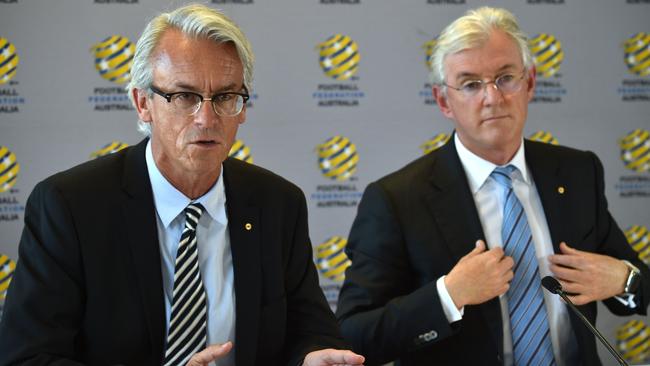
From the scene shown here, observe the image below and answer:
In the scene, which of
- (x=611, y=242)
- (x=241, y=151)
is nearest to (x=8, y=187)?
(x=241, y=151)

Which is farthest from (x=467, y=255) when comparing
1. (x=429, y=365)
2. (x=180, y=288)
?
(x=180, y=288)

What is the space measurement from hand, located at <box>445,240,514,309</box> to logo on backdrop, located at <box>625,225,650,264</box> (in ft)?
6.99

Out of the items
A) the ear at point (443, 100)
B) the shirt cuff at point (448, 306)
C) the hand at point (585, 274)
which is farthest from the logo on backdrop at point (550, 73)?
the shirt cuff at point (448, 306)

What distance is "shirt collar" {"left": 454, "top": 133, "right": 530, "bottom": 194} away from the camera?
265 centimetres

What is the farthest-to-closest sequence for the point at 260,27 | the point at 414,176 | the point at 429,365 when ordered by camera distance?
1. the point at 260,27
2. the point at 414,176
3. the point at 429,365

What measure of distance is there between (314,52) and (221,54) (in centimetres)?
191

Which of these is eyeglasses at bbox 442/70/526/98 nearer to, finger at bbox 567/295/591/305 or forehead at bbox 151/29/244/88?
finger at bbox 567/295/591/305

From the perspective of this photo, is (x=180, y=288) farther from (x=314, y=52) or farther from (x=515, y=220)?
(x=314, y=52)

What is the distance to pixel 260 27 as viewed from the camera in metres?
3.83

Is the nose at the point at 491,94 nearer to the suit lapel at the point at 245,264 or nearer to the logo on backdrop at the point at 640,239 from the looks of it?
the suit lapel at the point at 245,264

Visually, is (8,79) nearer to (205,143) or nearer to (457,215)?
(205,143)

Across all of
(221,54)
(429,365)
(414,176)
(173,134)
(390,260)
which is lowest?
(429,365)

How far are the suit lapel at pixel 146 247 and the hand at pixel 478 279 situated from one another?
2.93 ft

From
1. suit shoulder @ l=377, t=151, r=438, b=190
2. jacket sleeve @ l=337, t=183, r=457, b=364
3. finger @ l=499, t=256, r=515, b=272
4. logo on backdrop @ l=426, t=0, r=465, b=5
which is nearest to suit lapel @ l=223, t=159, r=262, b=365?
jacket sleeve @ l=337, t=183, r=457, b=364
